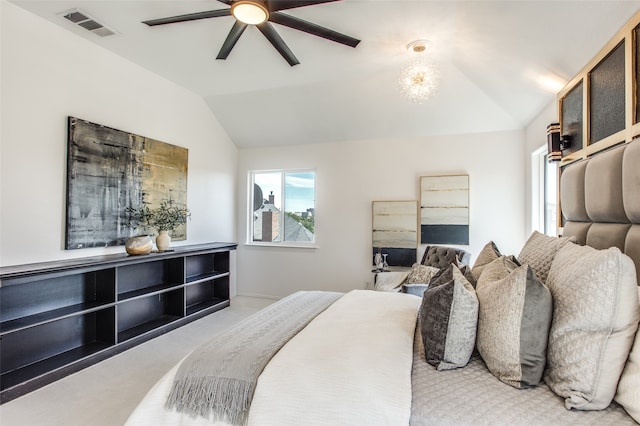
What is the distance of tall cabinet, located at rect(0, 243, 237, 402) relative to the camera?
8.10 ft

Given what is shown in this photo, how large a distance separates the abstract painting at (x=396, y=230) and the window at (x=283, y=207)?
40.4 inches

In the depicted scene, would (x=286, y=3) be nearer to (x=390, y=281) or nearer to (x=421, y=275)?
(x=421, y=275)

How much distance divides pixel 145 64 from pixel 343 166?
2778mm

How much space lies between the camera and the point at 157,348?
3193mm

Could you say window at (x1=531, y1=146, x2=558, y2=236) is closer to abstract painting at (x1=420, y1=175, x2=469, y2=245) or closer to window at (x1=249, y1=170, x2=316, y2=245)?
abstract painting at (x1=420, y1=175, x2=469, y2=245)

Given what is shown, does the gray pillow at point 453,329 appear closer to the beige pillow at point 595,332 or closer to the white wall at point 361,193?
the beige pillow at point 595,332

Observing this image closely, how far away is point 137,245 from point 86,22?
206cm

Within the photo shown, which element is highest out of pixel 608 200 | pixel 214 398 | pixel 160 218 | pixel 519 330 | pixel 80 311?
pixel 608 200

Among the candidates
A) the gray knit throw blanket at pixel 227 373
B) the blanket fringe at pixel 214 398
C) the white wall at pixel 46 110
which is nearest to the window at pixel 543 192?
the gray knit throw blanket at pixel 227 373

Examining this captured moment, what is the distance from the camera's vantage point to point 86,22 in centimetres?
283

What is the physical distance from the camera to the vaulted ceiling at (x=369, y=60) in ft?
7.27

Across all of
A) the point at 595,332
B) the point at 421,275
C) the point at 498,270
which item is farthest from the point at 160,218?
the point at 595,332

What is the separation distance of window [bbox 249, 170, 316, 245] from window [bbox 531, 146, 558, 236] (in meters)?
2.87

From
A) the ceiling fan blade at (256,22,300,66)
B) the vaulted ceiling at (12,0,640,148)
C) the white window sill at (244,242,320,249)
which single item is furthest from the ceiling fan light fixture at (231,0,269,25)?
the white window sill at (244,242,320,249)
